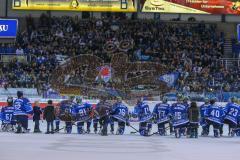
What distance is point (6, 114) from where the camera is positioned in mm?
21641

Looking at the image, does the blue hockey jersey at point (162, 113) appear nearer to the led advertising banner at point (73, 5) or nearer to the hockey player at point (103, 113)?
the hockey player at point (103, 113)

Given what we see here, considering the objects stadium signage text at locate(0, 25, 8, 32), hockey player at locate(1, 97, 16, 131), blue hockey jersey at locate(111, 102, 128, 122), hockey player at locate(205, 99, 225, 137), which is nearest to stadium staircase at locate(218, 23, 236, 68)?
hockey player at locate(205, 99, 225, 137)

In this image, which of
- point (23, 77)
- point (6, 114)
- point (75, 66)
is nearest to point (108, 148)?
point (6, 114)

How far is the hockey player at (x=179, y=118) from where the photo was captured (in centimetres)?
2077

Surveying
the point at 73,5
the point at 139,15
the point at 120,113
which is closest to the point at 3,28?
the point at 120,113

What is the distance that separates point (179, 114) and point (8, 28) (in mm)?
7326

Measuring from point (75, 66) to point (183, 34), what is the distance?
13.8 m

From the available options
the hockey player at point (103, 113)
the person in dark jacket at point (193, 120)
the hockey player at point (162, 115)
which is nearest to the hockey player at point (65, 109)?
the hockey player at point (103, 113)

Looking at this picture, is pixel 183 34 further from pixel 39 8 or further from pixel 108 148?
pixel 108 148

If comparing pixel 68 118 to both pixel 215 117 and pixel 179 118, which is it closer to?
pixel 179 118

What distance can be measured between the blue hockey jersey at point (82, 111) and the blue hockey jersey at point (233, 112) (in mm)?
5065

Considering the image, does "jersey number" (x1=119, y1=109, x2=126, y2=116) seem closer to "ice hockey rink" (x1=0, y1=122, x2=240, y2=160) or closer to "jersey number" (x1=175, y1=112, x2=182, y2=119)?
"jersey number" (x1=175, y1=112, x2=182, y2=119)

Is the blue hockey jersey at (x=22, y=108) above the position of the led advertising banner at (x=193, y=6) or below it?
below

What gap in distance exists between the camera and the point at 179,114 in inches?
827
